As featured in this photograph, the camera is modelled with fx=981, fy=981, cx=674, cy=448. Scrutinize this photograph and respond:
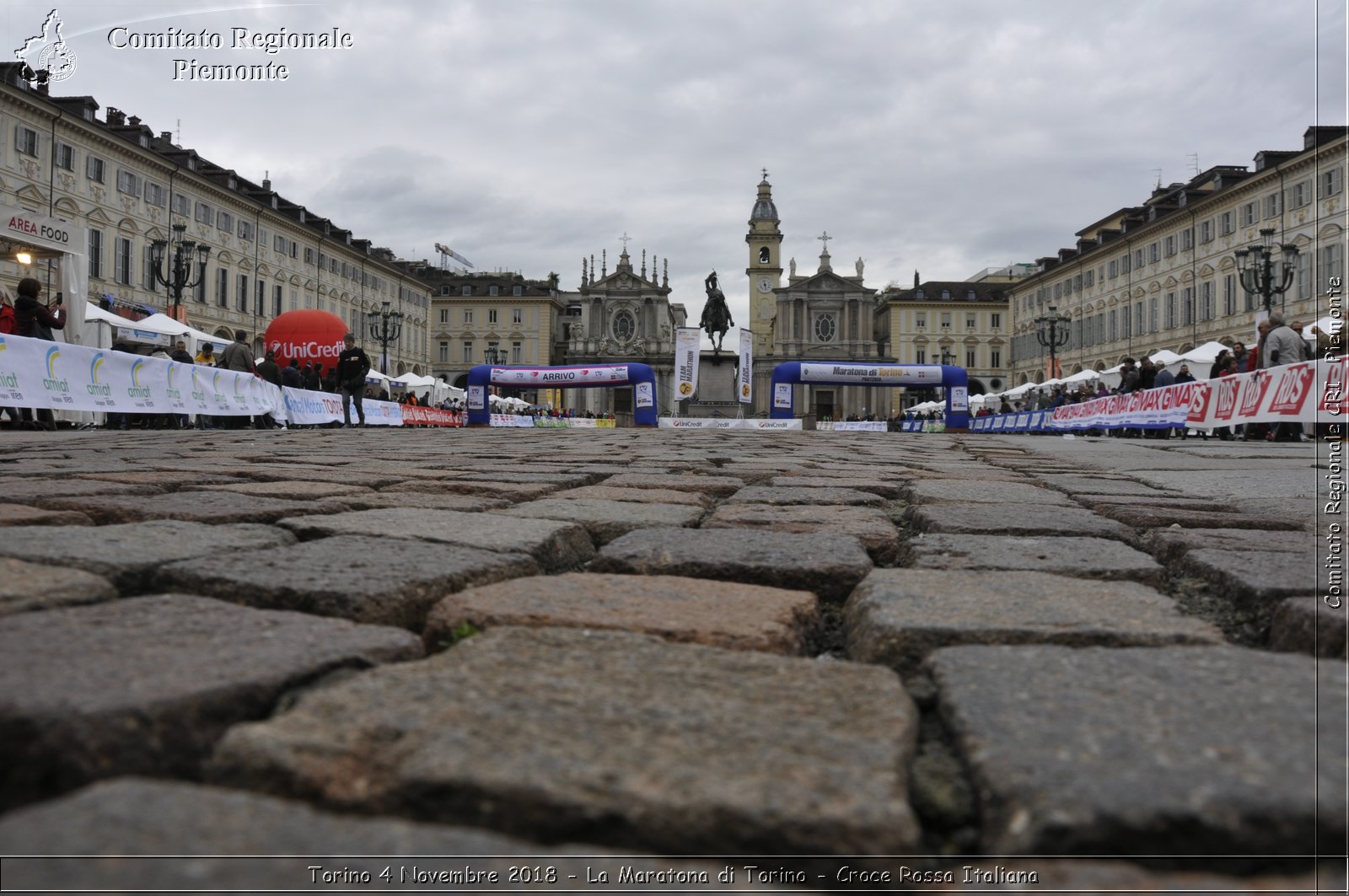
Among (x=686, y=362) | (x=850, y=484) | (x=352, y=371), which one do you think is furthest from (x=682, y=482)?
(x=686, y=362)

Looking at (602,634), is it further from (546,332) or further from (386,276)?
(546,332)

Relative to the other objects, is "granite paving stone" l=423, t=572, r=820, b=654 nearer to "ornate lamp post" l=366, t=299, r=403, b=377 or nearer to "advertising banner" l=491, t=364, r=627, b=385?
"advertising banner" l=491, t=364, r=627, b=385

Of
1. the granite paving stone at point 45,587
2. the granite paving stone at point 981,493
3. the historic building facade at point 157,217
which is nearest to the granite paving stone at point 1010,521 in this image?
the granite paving stone at point 981,493

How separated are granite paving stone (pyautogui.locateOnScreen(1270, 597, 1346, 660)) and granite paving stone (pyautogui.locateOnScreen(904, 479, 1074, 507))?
1955 millimetres

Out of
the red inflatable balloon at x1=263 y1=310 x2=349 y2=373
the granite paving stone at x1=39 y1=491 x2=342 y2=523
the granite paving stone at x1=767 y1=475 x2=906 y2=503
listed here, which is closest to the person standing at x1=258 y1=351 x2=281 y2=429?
the red inflatable balloon at x1=263 y1=310 x2=349 y2=373

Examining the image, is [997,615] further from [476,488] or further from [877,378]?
[877,378]

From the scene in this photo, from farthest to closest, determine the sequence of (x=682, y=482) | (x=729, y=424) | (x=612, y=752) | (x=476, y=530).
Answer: (x=729, y=424) < (x=682, y=482) < (x=476, y=530) < (x=612, y=752)

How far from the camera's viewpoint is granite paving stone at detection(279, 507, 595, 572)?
225 centimetres

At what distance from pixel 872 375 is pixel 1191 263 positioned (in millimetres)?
27726

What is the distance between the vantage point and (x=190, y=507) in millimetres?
2830

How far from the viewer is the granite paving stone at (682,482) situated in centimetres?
396

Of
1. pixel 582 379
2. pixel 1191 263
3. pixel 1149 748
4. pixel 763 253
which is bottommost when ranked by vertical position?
pixel 1149 748

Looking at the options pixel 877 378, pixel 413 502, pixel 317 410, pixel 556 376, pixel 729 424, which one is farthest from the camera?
pixel 729 424

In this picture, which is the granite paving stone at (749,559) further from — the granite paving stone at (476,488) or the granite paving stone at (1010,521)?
the granite paving stone at (476,488)
